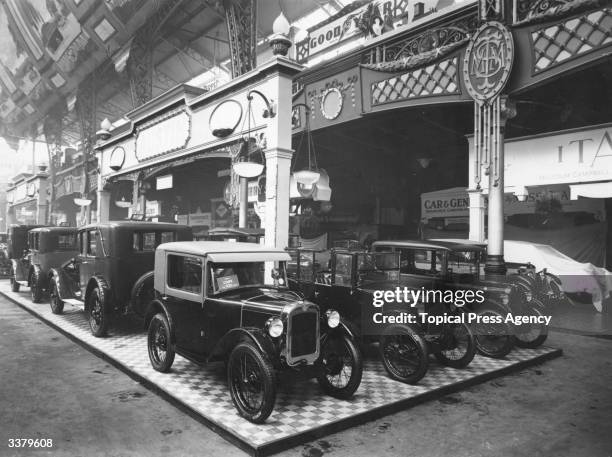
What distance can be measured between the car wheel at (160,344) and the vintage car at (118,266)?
1.66 meters

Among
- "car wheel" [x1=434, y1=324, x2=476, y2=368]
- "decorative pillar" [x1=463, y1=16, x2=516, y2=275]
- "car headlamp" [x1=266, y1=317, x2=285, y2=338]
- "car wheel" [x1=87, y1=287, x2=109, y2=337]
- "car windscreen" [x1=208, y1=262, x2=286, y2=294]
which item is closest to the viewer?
"car headlamp" [x1=266, y1=317, x2=285, y2=338]

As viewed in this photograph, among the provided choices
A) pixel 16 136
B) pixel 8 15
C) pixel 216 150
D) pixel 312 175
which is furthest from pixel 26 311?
pixel 16 136

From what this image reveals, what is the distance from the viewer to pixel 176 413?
14.2 feet

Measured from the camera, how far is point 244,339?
14.0ft

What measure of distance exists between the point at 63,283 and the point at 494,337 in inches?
333

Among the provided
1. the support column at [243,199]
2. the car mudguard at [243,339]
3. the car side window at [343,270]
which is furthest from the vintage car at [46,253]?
the car side window at [343,270]

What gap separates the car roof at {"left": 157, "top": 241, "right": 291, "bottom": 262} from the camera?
4840 millimetres

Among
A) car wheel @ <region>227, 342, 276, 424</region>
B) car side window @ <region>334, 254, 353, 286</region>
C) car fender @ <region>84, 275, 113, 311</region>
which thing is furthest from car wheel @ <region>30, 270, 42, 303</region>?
car wheel @ <region>227, 342, 276, 424</region>

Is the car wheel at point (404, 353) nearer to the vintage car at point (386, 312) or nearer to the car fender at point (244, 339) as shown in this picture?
the vintage car at point (386, 312)

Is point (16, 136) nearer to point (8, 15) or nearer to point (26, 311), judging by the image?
point (8, 15)

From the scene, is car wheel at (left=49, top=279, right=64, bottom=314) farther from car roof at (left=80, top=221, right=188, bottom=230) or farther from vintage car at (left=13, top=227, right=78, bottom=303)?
car roof at (left=80, top=221, right=188, bottom=230)

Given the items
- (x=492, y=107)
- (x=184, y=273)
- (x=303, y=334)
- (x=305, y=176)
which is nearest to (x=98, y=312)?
(x=184, y=273)

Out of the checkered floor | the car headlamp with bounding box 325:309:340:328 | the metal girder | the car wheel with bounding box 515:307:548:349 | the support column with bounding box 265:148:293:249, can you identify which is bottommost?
the checkered floor

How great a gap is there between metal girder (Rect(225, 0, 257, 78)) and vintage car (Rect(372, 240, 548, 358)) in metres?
6.71
